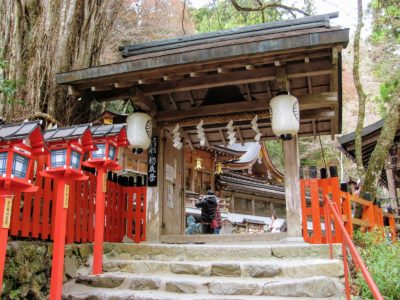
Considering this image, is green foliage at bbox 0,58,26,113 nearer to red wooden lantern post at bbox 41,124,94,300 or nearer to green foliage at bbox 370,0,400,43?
red wooden lantern post at bbox 41,124,94,300

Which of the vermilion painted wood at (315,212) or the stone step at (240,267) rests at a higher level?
the vermilion painted wood at (315,212)

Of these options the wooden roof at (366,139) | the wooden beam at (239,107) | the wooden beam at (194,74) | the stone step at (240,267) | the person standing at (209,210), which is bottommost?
the stone step at (240,267)

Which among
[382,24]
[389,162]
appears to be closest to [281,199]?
[389,162]

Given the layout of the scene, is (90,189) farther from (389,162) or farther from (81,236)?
(389,162)

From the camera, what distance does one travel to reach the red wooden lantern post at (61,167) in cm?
454

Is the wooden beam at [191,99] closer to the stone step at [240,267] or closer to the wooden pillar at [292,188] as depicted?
the wooden pillar at [292,188]

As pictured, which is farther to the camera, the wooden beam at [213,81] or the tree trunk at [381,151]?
the tree trunk at [381,151]

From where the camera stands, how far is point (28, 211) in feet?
17.5

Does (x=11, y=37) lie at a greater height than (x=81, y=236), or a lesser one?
greater

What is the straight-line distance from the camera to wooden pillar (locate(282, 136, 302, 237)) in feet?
Result: 22.8

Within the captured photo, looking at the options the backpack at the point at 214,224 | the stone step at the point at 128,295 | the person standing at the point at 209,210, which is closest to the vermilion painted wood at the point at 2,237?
the stone step at the point at 128,295

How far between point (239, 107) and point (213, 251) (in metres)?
2.99

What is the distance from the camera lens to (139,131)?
24.5 feet

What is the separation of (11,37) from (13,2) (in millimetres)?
710
